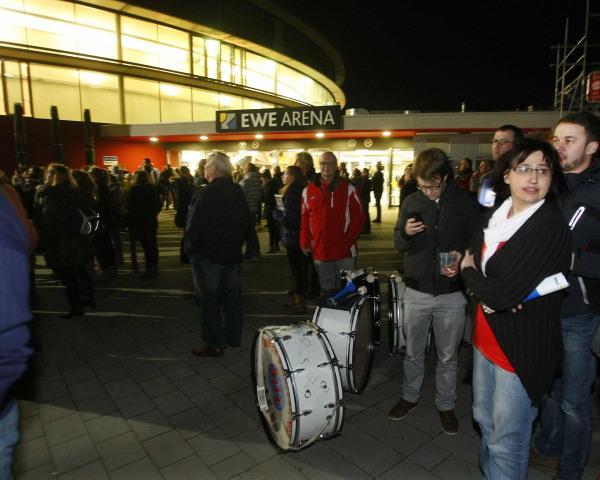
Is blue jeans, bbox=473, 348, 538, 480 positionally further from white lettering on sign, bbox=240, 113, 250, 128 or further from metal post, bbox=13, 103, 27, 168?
white lettering on sign, bbox=240, 113, 250, 128

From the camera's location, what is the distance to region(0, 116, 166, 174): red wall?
20.3 m

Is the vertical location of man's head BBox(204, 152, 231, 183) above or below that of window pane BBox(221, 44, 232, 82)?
below

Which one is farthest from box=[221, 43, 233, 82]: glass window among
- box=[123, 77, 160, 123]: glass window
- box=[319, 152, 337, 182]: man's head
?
box=[319, 152, 337, 182]: man's head

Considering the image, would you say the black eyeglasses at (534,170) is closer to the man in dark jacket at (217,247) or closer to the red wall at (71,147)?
the man in dark jacket at (217,247)

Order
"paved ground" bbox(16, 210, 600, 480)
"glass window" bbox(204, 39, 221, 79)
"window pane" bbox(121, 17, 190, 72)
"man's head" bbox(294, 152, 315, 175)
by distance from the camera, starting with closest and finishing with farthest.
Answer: "paved ground" bbox(16, 210, 600, 480) < "man's head" bbox(294, 152, 315, 175) < "window pane" bbox(121, 17, 190, 72) < "glass window" bbox(204, 39, 221, 79)

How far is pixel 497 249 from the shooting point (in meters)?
2.04

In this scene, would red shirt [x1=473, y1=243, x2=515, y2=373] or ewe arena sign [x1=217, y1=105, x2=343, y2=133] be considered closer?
red shirt [x1=473, y1=243, x2=515, y2=373]

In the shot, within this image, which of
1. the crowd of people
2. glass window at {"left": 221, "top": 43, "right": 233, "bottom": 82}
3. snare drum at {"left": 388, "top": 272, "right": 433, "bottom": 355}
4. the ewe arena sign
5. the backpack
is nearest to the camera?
the crowd of people

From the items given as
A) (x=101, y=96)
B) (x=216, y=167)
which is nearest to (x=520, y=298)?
(x=216, y=167)

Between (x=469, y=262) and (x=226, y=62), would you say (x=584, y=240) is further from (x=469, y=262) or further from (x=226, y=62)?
(x=226, y=62)

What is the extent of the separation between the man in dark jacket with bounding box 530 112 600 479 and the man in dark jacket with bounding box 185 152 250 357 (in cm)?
299

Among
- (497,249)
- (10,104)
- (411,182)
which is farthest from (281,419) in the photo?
(10,104)

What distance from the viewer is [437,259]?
3.12m

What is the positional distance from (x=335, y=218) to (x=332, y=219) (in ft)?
0.12
